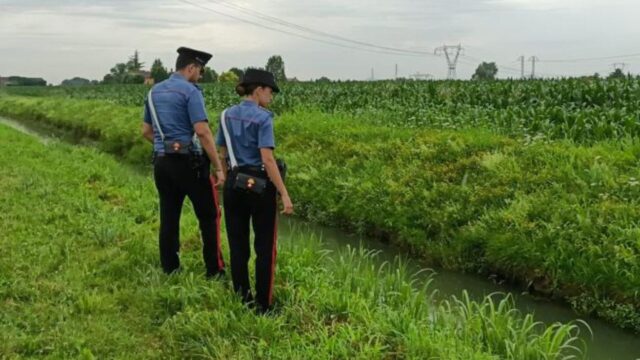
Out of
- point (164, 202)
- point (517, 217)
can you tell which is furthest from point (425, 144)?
point (164, 202)

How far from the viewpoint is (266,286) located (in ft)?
15.6

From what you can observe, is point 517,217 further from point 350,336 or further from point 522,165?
point 350,336

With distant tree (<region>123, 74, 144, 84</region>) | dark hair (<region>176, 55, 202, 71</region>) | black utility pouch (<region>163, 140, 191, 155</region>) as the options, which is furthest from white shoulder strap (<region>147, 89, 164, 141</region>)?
distant tree (<region>123, 74, 144, 84</region>)

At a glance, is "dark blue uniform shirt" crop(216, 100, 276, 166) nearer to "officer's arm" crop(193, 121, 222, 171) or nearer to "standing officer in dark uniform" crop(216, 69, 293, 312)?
"standing officer in dark uniform" crop(216, 69, 293, 312)

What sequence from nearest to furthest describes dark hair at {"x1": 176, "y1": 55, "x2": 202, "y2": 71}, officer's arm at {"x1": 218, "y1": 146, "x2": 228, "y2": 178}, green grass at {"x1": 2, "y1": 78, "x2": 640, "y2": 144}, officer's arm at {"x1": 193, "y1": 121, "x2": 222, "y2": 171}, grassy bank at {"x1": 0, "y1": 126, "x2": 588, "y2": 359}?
grassy bank at {"x1": 0, "y1": 126, "x2": 588, "y2": 359}, officer's arm at {"x1": 218, "y1": 146, "x2": 228, "y2": 178}, officer's arm at {"x1": 193, "y1": 121, "x2": 222, "y2": 171}, dark hair at {"x1": 176, "y1": 55, "x2": 202, "y2": 71}, green grass at {"x1": 2, "y1": 78, "x2": 640, "y2": 144}

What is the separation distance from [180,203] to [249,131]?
4.99 ft

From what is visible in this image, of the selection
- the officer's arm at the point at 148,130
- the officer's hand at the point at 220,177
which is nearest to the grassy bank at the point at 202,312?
the officer's hand at the point at 220,177

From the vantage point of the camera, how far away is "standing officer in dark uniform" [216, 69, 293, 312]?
14.7 feet

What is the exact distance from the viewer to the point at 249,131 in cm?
452

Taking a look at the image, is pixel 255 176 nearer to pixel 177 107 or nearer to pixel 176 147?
pixel 176 147

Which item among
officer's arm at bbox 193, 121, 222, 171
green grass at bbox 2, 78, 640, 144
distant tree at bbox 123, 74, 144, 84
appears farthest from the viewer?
distant tree at bbox 123, 74, 144, 84

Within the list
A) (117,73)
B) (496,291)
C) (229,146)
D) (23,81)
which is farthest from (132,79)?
(229,146)

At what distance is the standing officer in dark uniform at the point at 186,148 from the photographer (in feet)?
17.1

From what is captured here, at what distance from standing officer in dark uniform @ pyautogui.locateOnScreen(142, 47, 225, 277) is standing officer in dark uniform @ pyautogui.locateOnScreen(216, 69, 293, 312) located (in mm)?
498
